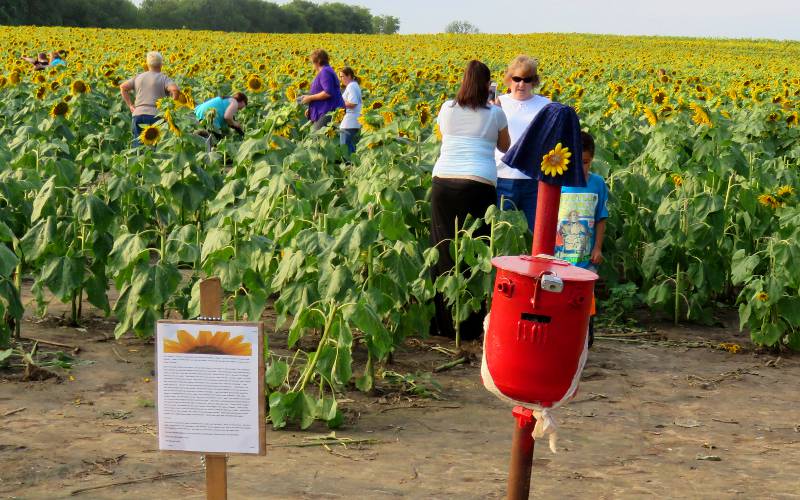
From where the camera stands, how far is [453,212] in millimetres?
6469

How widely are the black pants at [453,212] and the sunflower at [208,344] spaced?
2889 millimetres

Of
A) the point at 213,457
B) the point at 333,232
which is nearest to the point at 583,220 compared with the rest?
the point at 333,232

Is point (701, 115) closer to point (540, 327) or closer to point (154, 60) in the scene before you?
point (540, 327)

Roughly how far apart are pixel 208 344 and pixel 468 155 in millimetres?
3239

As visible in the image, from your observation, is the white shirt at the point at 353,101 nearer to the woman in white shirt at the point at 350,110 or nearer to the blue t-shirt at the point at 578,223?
the woman in white shirt at the point at 350,110

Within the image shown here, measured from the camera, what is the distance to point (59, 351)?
6188mm

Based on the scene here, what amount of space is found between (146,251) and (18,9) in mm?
51860

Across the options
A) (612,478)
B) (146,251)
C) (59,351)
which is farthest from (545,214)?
(59,351)

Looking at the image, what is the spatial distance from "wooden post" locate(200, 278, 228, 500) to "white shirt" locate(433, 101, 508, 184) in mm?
3049

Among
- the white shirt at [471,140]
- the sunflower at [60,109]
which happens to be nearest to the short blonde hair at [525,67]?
the white shirt at [471,140]

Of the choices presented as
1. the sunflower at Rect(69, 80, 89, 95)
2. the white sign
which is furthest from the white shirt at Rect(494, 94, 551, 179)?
the sunflower at Rect(69, 80, 89, 95)

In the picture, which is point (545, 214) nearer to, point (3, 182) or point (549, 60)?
point (3, 182)

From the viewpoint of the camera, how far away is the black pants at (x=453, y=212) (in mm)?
6438

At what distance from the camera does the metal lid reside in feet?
12.1
